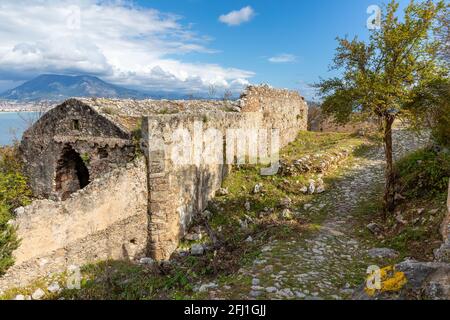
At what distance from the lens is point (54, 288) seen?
795cm

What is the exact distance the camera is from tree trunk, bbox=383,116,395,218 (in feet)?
32.1

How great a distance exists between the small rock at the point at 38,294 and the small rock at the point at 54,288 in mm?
172

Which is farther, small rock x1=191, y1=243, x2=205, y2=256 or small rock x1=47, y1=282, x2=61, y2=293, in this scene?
small rock x1=191, y1=243, x2=205, y2=256

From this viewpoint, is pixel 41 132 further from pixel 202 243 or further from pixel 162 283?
pixel 162 283

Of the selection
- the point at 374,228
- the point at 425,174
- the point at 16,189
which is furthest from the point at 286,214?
the point at 16,189

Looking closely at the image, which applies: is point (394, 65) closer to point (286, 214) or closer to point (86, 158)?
point (286, 214)

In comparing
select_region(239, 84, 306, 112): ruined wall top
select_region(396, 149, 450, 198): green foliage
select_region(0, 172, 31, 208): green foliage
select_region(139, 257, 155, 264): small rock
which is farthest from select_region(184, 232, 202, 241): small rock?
select_region(239, 84, 306, 112): ruined wall top

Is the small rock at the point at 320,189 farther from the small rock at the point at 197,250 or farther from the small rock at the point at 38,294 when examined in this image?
the small rock at the point at 38,294

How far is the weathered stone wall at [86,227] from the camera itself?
8.02 metres

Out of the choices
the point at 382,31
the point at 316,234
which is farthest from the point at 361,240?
the point at 382,31

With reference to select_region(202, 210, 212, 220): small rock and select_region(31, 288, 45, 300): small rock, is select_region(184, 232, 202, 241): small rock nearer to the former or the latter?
select_region(202, 210, 212, 220): small rock

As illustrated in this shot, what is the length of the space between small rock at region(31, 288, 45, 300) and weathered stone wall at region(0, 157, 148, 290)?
→ 0.48 metres

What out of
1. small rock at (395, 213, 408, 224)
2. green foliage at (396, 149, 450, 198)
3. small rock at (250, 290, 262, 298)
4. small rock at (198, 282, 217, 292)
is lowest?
small rock at (198, 282, 217, 292)

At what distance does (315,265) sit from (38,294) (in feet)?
20.3
